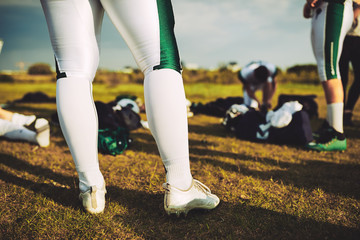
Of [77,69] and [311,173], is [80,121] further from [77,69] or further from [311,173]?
[311,173]

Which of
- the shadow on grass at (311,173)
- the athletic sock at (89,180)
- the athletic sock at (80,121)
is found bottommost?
the shadow on grass at (311,173)

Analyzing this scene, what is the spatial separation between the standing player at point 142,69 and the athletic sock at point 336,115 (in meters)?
1.93

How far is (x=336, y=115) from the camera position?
232 centimetres

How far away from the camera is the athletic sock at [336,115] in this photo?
7.58 ft

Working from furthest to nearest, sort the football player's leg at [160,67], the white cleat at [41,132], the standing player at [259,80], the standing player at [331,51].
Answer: the standing player at [259,80] < the white cleat at [41,132] < the standing player at [331,51] < the football player's leg at [160,67]

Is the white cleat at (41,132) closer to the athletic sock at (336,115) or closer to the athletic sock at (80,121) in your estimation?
the athletic sock at (80,121)

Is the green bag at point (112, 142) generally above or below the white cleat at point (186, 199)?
below

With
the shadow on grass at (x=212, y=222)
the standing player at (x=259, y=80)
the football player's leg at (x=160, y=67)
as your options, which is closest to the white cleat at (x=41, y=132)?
the shadow on grass at (x=212, y=222)

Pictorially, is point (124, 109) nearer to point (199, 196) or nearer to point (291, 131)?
point (291, 131)

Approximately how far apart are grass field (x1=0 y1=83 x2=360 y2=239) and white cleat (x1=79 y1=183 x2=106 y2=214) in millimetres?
47

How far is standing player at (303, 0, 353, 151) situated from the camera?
2191mm

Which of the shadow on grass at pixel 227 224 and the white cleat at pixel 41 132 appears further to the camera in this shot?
the white cleat at pixel 41 132

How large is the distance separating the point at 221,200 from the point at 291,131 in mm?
1641

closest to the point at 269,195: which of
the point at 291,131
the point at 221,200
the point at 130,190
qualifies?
the point at 221,200
